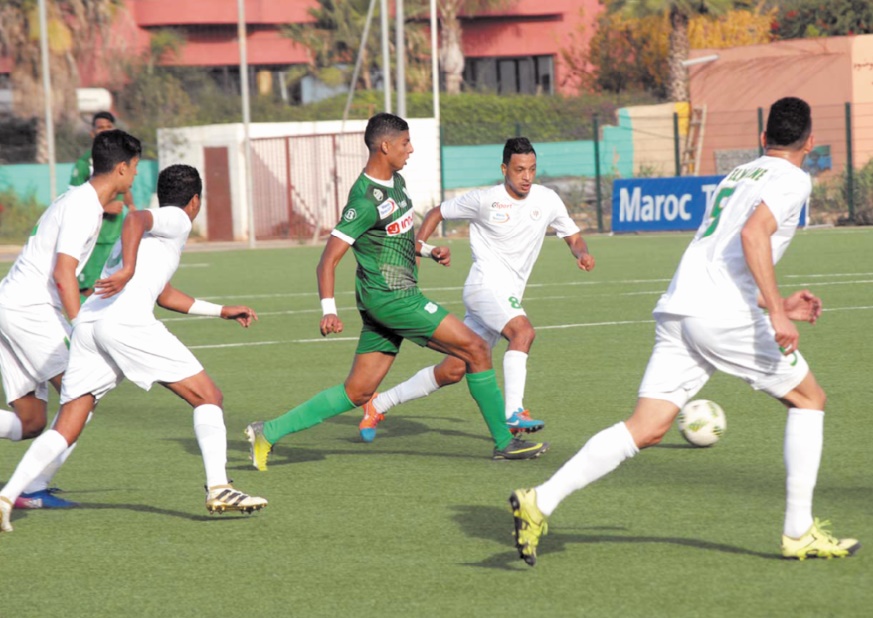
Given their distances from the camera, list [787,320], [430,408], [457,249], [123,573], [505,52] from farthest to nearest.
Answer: [505,52] < [457,249] < [430,408] < [123,573] < [787,320]

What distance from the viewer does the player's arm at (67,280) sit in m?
6.68

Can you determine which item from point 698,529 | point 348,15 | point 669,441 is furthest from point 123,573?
point 348,15

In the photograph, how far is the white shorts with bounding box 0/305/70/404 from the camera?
7152 millimetres

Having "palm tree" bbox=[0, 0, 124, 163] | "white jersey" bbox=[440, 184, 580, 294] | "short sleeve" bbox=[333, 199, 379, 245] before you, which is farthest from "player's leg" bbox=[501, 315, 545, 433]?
"palm tree" bbox=[0, 0, 124, 163]

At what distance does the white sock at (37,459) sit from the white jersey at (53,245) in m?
0.81

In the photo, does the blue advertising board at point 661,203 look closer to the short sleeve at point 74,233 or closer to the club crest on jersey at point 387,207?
the club crest on jersey at point 387,207

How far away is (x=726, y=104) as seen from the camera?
138 feet

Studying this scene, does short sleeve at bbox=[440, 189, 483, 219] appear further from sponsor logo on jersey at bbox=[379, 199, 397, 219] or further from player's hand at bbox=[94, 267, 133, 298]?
player's hand at bbox=[94, 267, 133, 298]

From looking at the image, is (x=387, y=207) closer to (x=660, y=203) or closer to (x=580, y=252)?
(x=580, y=252)

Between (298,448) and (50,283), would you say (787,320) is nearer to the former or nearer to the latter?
(50,283)

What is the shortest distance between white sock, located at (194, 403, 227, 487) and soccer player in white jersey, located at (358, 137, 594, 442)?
234cm

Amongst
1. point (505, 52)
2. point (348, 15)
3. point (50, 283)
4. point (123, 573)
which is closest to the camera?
point (123, 573)

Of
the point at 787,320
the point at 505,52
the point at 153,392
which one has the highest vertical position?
the point at 505,52

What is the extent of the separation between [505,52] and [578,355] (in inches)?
2061
